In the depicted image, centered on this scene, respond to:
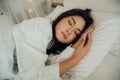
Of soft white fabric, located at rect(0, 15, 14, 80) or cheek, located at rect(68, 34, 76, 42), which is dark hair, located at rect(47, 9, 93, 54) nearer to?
cheek, located at rect(68, 34, 76, 42)

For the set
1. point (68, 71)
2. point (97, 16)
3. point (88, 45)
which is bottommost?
point (68, 71)

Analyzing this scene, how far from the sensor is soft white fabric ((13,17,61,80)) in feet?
4.17

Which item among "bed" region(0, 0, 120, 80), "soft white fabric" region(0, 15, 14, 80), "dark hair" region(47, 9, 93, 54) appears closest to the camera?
"soft white fabric" region(0, 15, 14, 80)

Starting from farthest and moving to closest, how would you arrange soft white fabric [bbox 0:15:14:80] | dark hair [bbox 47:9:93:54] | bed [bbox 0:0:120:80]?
dark hair [bbox 47:9:93:54]
bed [bbox 0:0:120:80]
soft white fabric [bbox 0:15:14:80]

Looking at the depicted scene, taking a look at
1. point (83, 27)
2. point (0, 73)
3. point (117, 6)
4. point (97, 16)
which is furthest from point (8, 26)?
point (117, 6)

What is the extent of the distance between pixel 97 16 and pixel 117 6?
162 mm

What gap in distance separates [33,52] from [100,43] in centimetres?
46

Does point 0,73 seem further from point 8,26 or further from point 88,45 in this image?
point 88,45

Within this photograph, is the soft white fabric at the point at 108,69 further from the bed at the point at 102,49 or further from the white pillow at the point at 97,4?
the white pillow at the point at 97,4

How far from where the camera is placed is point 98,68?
1406 mm

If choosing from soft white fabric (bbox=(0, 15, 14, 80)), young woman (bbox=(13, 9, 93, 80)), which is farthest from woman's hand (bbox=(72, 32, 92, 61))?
soft white fabric (bbox=(0, 15, 14, 80))

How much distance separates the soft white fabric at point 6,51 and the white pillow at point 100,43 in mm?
419

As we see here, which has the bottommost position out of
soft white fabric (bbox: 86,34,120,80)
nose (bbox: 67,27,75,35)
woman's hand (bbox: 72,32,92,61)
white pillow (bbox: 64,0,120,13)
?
soft white fabric (bbox: 86,34,120,80)

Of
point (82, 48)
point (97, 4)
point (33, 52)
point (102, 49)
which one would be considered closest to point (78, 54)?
point (82, 48)
